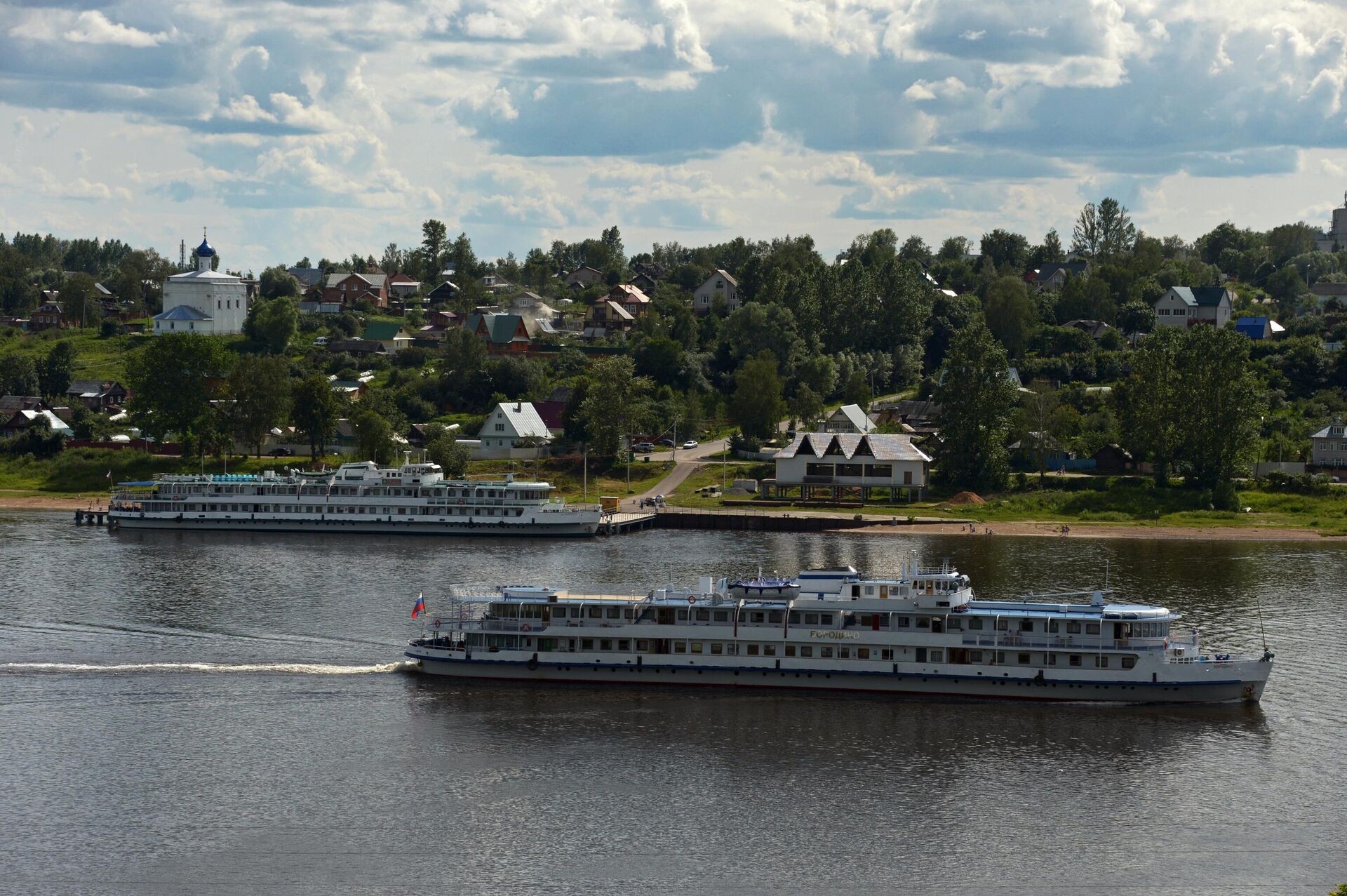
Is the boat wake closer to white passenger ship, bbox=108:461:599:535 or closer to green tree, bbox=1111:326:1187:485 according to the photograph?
white passenger ship, bbox=108:461:599:535

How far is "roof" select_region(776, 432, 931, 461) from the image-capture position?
143m

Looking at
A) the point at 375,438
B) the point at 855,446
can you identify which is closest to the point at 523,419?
the point at 375,438

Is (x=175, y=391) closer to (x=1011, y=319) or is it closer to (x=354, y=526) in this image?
(x=354, y=526)

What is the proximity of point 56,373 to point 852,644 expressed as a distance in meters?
145

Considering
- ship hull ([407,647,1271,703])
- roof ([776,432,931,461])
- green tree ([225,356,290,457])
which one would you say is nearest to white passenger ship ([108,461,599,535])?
roof ([776,432,931,461])

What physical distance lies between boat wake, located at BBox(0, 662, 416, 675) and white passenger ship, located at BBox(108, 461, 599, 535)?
54.0 meters

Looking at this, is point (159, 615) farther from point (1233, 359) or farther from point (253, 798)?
point (1233, 359)

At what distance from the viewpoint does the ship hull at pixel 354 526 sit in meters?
129

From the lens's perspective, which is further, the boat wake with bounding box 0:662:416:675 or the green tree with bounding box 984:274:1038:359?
the green tree with bounding box 984:274:1038:359

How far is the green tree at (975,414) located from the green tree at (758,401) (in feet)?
63.7

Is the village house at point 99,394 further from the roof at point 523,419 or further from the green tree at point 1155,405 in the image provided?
the green tree at point 1155,405

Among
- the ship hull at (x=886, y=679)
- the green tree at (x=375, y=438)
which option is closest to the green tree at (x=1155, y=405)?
the ship hull at (x=886, y=679)

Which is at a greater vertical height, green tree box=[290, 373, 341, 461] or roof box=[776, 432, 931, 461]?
green tree box=[290, 373, 341, 461]

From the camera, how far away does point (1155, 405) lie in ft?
460
